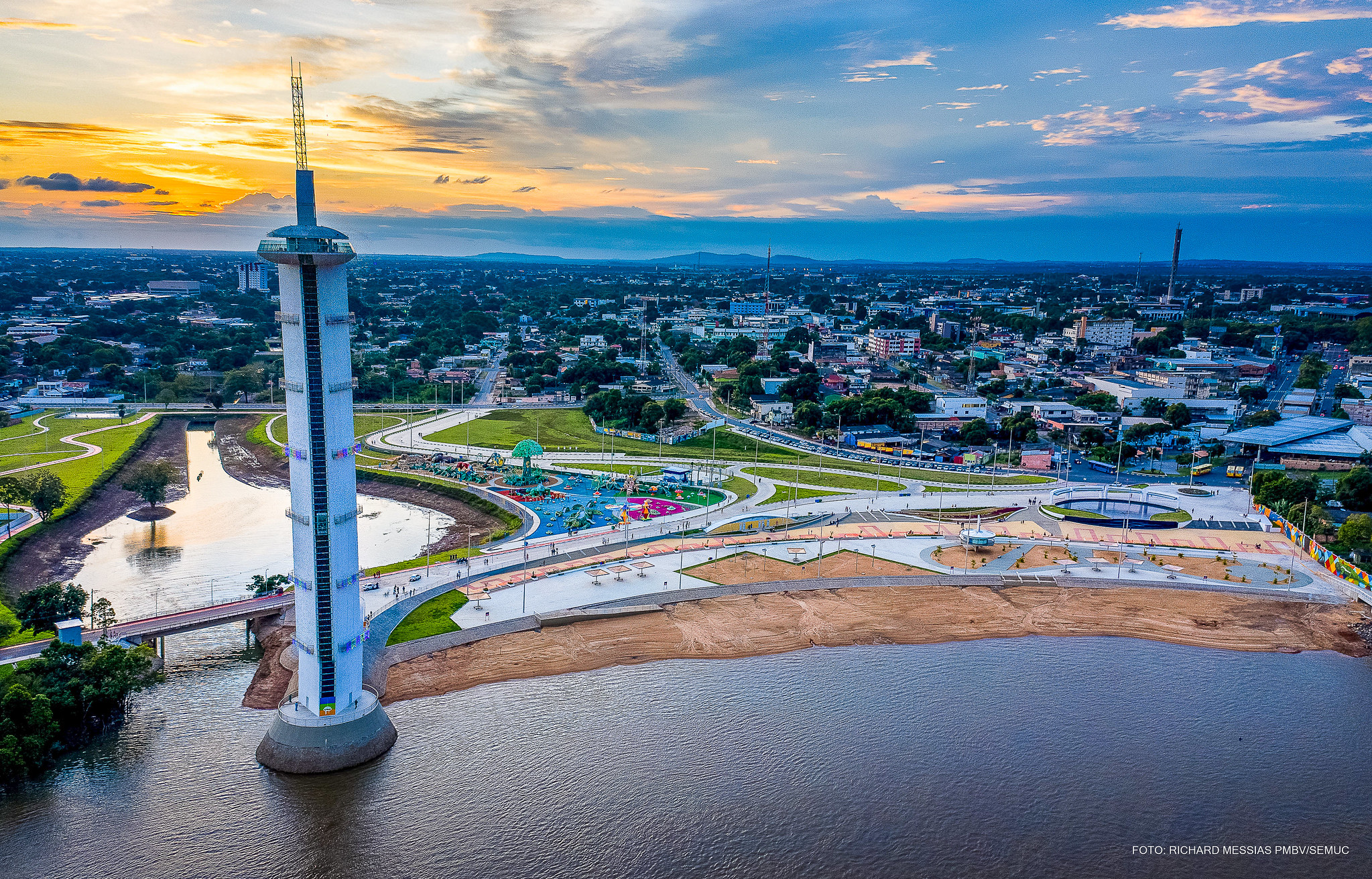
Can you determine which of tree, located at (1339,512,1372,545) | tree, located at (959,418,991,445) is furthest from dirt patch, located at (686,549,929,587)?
tree, located at (959,418,991,445)

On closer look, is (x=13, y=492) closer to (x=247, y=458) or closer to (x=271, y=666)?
(x=247, y=458)

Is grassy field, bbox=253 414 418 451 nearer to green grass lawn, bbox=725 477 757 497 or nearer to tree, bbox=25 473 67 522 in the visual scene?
tree, bbox=25 473 67 522

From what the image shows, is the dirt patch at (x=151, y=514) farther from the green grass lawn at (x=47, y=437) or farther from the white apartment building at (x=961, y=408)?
the white apartment building at (x=961, y=408)

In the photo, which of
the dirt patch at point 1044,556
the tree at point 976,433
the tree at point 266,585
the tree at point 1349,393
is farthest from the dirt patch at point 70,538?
the tree at point 1349,393

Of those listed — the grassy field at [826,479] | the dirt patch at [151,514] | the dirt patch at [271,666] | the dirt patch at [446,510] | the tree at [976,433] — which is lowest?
the dirt patch at [151,514]

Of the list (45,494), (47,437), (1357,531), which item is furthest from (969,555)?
(47,437)
